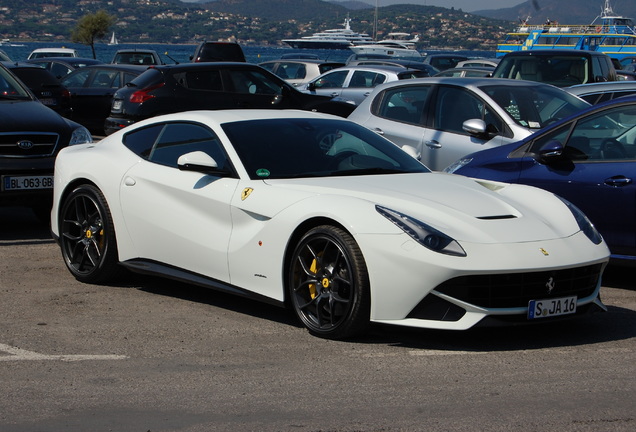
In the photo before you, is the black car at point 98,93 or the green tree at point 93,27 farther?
the green tree at point 93,27

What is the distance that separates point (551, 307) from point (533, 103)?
5383mm

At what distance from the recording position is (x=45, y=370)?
5.34 m

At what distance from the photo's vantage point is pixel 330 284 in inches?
232

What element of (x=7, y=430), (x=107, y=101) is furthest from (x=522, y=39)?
(x=7, y=430)

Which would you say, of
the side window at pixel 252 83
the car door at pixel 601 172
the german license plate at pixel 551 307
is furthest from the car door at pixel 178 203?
the side window at pixel 252 83

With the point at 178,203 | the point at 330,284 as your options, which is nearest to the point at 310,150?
the point at 178,203

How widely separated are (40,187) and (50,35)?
15936 centimetres

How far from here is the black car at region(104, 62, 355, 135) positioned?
16.8m

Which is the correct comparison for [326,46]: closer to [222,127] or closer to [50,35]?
[50,35]

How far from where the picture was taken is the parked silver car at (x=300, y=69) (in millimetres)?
24875

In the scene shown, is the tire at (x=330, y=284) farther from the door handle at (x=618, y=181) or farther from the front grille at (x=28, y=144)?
the front grille at (x=28, y=144)

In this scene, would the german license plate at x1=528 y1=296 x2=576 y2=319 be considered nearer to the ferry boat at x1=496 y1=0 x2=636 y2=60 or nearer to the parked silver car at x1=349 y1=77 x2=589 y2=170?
the parked silver car at x1=349 y1=77 x2=589 y2=170

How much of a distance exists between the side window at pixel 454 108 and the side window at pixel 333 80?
10459 millimetres

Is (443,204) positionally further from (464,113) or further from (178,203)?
(464,113)
